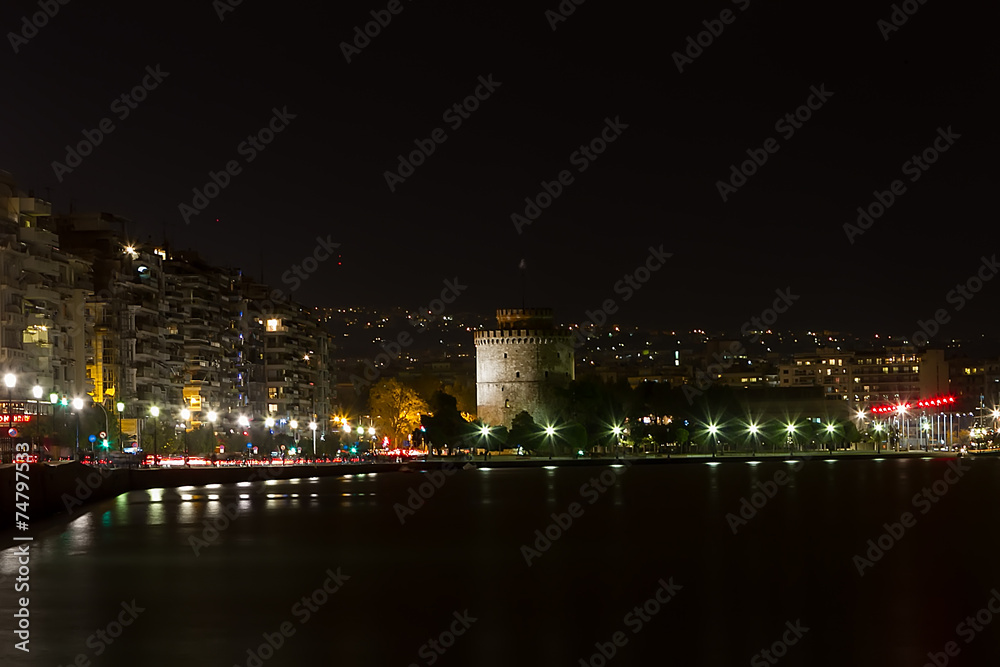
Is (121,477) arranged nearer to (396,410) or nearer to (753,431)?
(396,410)

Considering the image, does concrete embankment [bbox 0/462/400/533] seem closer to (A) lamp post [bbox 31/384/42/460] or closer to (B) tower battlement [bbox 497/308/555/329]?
(A) lamp post [bbox 31/384/42/460]

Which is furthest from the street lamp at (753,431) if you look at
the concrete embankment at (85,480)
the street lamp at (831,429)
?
the concrete embankment at (85,480)

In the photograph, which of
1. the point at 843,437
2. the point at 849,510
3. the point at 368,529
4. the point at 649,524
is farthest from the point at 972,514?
the point at 843,437

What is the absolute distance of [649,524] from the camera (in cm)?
3744

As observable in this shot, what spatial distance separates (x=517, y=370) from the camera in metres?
96.8

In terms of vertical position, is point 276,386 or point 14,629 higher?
point 276,386

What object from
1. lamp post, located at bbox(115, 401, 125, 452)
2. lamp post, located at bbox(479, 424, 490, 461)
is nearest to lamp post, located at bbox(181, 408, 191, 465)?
lamp post, located at bbox(115, 401, 125, 452)

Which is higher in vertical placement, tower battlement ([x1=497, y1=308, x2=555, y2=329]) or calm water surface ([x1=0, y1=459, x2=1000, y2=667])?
tower battlement ([x1=497, y1=308, x2=555, y2=329])

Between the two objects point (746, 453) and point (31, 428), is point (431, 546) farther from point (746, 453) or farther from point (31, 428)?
point (746, 453)

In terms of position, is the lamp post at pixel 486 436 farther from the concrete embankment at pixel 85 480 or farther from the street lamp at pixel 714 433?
the concrete embankment at pixel 85 480

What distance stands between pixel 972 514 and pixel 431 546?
1782cm

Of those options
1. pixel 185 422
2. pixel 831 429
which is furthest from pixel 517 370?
pixel 831 429

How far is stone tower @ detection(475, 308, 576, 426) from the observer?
9656cm

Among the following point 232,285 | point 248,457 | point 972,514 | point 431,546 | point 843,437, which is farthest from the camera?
point 843,437
